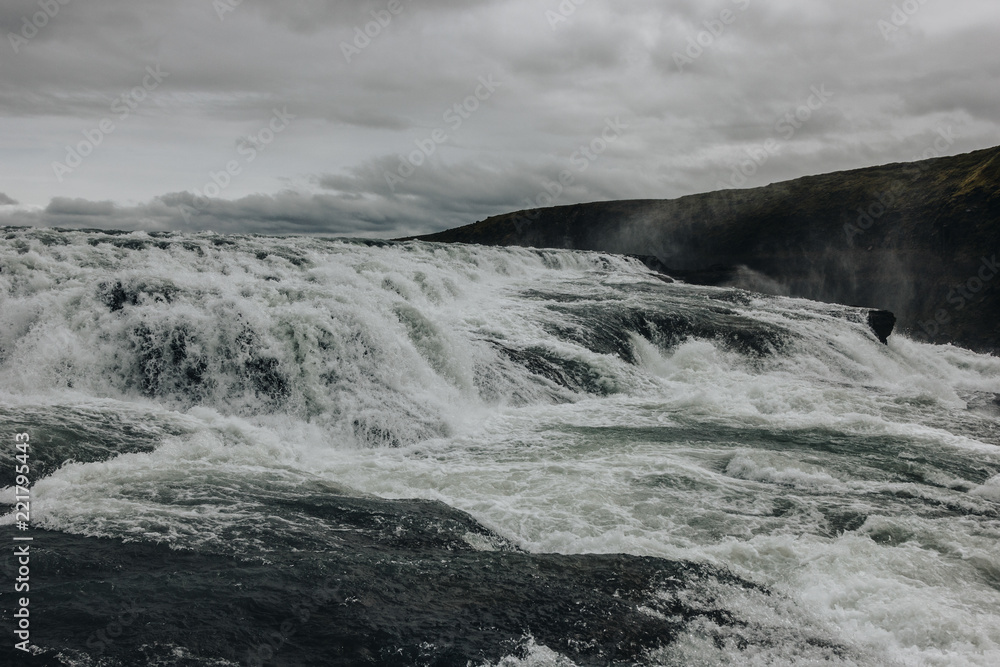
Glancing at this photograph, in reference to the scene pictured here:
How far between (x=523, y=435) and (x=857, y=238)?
4059cm

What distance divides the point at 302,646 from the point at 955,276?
41.6 metres

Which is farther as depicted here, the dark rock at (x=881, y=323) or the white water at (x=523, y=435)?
the dark rock at (x=881, y=323)

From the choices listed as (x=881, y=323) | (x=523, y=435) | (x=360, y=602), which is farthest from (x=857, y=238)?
(x=360, y=602)

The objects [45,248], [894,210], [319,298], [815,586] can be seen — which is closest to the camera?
[815,586]

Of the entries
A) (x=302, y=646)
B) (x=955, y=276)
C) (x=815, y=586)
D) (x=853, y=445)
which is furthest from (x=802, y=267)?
(x=302, y=646)

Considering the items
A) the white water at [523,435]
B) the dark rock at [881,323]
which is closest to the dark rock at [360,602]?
the white water at [523,435]

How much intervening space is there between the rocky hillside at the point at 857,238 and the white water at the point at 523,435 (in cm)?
2100

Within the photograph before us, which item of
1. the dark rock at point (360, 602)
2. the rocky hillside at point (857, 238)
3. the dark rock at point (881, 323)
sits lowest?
the dark rock at point (360, 602)

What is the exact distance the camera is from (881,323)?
2225 centimetres

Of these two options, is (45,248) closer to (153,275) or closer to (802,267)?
(153,275)

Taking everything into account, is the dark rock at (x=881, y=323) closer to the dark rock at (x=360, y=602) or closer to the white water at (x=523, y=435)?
the white water at (x=523, y=435)

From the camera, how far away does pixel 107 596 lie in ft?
15.3

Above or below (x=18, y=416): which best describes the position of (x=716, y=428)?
below

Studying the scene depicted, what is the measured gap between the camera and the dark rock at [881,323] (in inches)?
864
